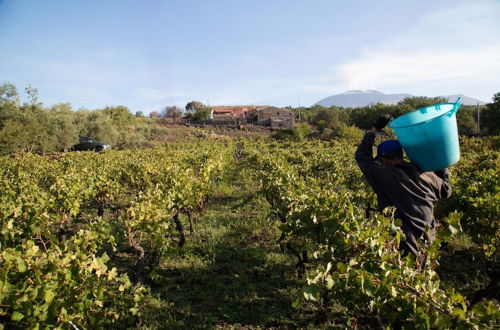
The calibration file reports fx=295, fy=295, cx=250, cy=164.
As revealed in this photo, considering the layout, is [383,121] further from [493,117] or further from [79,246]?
[493,117]

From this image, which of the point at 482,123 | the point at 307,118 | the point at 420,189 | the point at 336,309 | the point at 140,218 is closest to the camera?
the point at 420,189

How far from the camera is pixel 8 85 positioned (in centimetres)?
3084

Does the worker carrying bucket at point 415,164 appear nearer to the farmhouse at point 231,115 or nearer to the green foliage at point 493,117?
the green foliage at point 493,117

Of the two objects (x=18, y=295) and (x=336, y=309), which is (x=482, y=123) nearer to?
(x=336, y=309)

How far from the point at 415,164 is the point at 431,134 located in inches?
14.0

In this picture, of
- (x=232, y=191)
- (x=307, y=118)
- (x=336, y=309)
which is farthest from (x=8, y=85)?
(x=307, y=118)

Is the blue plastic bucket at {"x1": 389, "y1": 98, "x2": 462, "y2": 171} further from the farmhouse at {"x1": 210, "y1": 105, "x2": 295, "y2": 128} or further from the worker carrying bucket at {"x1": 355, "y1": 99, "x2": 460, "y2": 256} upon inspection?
the farmhouse at {"x1": 210, "y1": 105, "x2": 295, "y2": 128}

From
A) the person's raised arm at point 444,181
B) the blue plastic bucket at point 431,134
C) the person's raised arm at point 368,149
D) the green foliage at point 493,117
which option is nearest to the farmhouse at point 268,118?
the green foliage at point 493,117

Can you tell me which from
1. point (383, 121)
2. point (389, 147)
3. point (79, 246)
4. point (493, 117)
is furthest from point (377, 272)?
point (493, 117)

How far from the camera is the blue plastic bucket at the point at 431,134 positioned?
2693 millimetres

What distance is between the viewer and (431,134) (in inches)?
107

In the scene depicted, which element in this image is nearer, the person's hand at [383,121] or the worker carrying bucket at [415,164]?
the worker carrying bucket at [415,164]

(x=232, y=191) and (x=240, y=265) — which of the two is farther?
(x=232, y=191)

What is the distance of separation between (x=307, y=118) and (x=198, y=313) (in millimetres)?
66314
